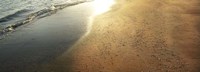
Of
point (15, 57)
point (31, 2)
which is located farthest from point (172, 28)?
point (31, 2)

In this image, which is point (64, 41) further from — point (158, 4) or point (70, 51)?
point (158, 4)

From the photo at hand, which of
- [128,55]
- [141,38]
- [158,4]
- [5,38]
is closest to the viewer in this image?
[128,55]

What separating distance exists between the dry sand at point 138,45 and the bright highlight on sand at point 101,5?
0.82 meters

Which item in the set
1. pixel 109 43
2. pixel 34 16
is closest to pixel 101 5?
pixel 34 16

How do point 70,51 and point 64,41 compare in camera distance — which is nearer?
point 70,51

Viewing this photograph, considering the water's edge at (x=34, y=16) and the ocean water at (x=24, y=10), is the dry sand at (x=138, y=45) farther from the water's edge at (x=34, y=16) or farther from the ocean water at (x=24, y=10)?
the ocean water at (x=24, y=10)

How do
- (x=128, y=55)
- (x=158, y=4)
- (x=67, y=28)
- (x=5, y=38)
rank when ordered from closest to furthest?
(x=128, y=55), (x=5, y=38), (x=67, y=28), (x=158, y=4)

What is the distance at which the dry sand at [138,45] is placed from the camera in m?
8.99

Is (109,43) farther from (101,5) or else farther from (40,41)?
(101,5)

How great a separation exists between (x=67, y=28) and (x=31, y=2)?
668 centimetres

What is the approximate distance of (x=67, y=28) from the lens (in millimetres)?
12938

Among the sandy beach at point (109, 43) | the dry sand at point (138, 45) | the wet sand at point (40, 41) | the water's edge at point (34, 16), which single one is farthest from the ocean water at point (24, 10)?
the dry sand at point (138, 45)

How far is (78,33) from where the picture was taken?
12188 millimetres

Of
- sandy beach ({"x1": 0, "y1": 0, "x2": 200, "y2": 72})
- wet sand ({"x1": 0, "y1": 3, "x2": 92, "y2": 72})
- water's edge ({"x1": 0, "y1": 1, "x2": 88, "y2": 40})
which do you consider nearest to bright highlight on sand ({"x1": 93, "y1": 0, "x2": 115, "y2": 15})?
sandy beach ({"x1": 0, "y1": 0, "x2": 200, "y2": 72})
